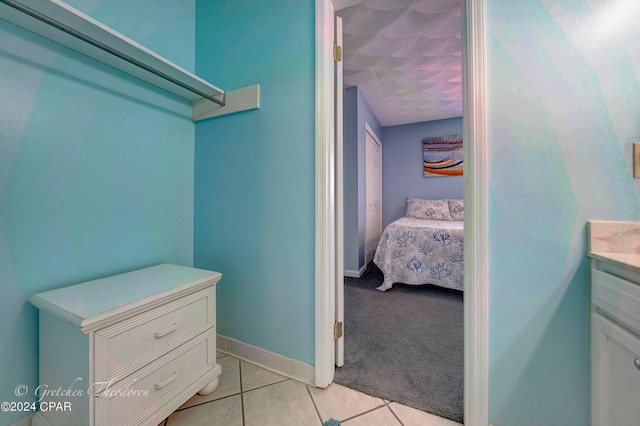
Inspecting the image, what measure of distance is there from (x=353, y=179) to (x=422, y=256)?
133 cm

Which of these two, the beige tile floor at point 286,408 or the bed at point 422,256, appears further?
the bed at point 422,256

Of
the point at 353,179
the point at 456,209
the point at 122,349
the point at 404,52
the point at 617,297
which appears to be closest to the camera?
the point at 617,297

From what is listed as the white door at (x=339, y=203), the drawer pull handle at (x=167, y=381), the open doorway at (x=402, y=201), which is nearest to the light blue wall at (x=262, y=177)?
the white door at (x=339, y=203)

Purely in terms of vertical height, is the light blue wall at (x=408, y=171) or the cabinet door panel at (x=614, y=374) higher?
the light blue wall at (x=408, y=171)

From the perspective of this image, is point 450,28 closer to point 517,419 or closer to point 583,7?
point 583,7

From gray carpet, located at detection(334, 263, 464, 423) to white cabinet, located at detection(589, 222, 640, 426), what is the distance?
52 cm

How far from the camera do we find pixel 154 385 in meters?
0.89

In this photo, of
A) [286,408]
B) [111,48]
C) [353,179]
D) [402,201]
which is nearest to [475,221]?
[286,408]

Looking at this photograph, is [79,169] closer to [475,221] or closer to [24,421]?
[24,421]

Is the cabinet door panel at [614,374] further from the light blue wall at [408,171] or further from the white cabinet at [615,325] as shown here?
the light blue wall at [408,171]

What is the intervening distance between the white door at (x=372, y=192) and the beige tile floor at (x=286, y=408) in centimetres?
247

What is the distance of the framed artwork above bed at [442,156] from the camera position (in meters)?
4.18

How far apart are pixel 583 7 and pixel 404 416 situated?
69.5 inches

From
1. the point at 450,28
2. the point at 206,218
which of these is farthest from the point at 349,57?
the point at 206,218
